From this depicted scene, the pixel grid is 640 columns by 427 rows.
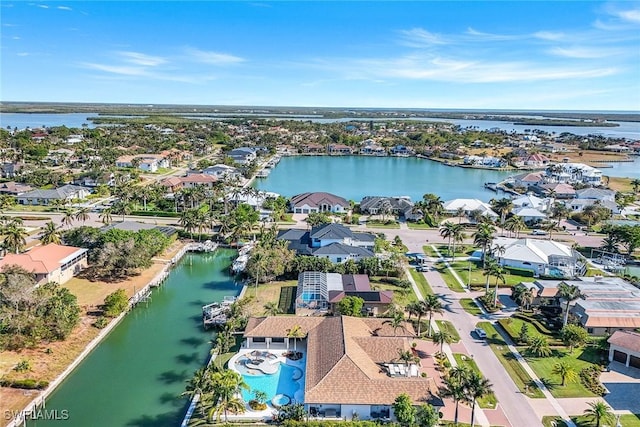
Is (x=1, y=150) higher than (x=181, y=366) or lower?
higher

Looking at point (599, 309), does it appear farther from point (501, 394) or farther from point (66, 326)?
point (66, 326)

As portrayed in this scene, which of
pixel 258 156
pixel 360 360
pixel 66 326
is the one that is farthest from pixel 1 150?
pixel 360 360

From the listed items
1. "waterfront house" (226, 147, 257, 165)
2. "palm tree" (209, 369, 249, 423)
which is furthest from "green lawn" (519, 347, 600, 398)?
"waterfront house" (226, 147, 257, 165)

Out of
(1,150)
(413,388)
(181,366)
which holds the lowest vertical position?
(181,366)

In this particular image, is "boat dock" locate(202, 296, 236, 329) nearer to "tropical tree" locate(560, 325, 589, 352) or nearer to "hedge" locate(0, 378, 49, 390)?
"hedge" locate(0, 378, 49, 390)

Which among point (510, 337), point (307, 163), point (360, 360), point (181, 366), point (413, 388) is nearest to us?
→ point (413, 388)

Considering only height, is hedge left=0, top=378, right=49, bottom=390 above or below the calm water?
below

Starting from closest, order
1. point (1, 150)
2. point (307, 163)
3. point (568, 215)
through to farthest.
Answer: point (568, 215), point (1, 150), point (307, 163)
